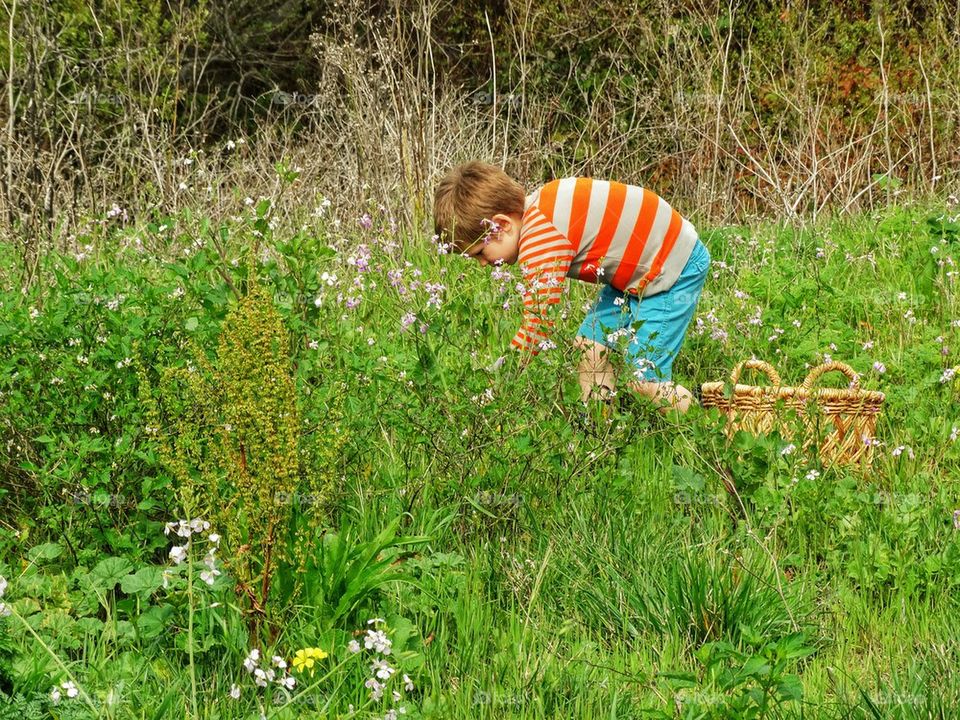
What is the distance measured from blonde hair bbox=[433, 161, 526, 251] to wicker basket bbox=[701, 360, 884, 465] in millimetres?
1085

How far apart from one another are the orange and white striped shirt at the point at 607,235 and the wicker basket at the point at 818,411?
609 millimetres

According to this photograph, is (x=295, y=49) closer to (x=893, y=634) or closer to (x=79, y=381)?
(x=79, y=381)

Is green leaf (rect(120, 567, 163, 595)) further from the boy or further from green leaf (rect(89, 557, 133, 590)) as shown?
the boy

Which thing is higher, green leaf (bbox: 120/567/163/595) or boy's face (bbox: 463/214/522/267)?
boy's face (bbox: 463/214/522/267)

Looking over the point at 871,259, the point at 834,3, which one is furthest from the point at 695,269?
the point at 834,3

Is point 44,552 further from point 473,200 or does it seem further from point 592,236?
point 592,236

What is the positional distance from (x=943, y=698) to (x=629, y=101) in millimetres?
7780

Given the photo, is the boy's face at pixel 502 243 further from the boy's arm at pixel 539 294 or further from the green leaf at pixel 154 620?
the green leaf at pixel 154 620

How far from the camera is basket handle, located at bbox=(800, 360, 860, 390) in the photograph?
371 centimetres

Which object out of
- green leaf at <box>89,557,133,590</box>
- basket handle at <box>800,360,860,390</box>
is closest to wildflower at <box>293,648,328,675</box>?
green leaf at <box>89,557,133,590</box>

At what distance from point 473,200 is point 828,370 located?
1.48 meters

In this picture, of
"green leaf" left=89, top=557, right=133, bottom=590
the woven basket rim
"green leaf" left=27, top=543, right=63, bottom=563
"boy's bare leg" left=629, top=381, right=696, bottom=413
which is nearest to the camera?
"green leaf" left=89, top=557, right=133, bottom=590

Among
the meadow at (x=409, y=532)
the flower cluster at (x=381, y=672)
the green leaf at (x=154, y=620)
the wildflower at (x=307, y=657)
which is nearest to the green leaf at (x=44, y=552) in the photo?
the meadow at (x=409, y=532)

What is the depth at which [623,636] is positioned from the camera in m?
2.64
